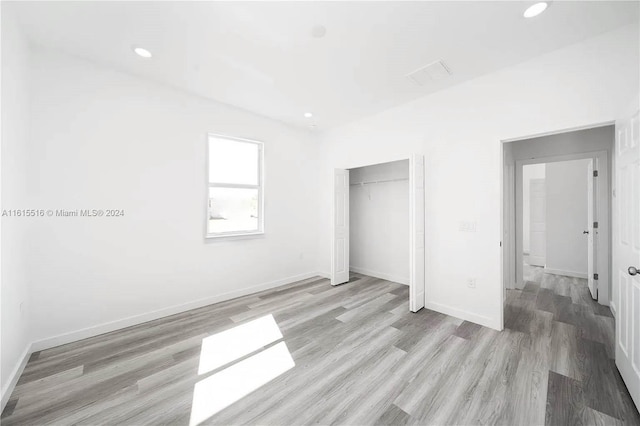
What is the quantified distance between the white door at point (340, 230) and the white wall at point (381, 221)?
0.65 metres

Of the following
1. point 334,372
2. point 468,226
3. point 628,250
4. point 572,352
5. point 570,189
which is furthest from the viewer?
point 570,189

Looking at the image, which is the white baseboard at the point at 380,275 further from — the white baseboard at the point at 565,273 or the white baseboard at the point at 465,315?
the white baseboard at the point at 565,273

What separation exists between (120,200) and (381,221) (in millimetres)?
4089

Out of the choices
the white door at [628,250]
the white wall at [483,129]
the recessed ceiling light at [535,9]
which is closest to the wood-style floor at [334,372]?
the white door at [628,250]

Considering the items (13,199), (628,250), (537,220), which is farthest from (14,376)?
(537,220)

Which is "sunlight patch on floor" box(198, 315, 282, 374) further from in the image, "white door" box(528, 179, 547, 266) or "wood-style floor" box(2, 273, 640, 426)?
"white door" box(528, 179, 547, 266)

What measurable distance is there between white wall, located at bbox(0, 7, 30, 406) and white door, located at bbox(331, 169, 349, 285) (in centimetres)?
365

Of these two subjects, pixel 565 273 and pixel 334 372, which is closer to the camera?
pixel 334 372

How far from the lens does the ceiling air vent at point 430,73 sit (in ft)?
9.04

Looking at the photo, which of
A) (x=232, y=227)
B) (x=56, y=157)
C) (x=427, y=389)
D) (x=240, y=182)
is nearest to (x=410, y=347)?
(x=427, y=389)

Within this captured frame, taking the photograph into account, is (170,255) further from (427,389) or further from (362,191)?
(362,191)

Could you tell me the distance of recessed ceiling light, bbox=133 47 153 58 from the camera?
2468 millimetres

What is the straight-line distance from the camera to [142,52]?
8.25 feet

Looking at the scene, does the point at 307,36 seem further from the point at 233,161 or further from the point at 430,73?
the point at 233,161
